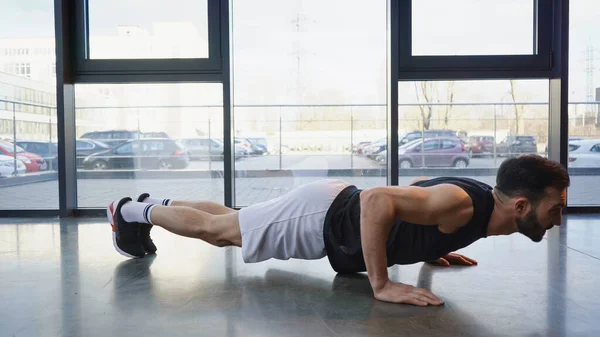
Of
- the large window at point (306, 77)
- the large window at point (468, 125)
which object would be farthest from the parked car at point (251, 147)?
the large window at point (468, 125)

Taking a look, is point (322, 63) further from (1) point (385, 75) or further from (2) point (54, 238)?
(2) point (54, 238)

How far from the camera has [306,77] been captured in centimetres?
415

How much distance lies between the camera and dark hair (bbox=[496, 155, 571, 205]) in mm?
1606

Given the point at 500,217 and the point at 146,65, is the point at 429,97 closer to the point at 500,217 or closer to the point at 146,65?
the point at 146,65

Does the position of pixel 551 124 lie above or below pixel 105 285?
above

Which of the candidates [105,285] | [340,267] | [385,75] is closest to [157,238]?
[105,285]

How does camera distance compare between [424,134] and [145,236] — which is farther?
[424,134]

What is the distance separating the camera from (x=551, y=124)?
13.4ft

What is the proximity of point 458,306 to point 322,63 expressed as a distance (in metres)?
2.73

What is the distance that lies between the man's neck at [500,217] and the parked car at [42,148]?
11.7 ft

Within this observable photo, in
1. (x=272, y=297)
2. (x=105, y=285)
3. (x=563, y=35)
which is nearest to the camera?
(x=272, y=297)

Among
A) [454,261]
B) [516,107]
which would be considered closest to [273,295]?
[454,261]

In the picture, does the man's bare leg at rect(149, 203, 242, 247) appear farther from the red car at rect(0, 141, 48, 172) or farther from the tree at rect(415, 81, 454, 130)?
the red car at rect(0, 141, 48, 172)

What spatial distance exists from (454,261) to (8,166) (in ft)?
11.6
